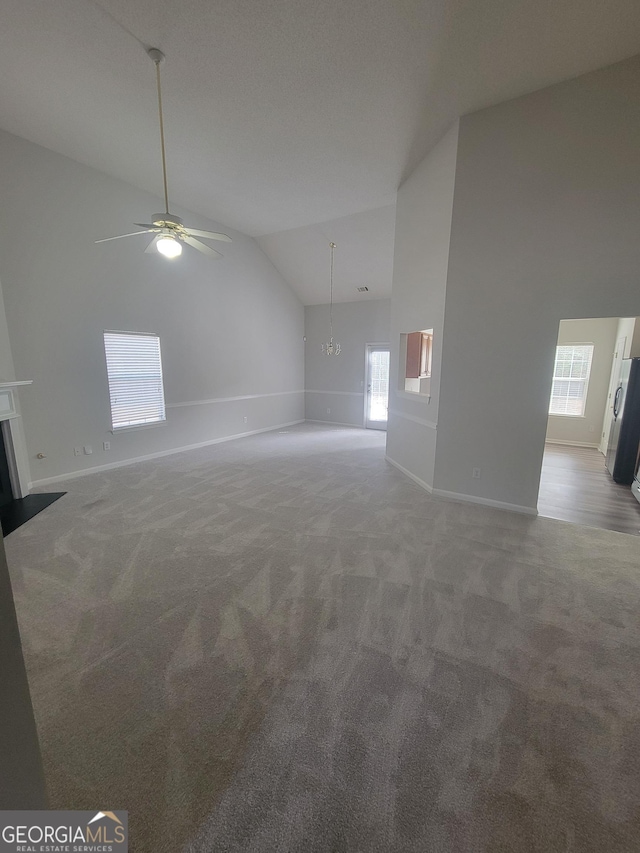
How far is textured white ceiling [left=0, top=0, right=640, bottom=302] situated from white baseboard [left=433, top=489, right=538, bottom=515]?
3.99 meters

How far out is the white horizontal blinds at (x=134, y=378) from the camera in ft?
16.2

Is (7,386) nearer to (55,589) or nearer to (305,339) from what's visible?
(55,589)

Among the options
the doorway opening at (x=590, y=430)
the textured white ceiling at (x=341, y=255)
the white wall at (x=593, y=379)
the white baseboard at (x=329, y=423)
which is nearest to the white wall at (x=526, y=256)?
the doorway opening at (x=590, y=430)

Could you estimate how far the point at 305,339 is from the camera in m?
9.06

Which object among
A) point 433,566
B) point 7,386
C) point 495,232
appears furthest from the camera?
point 7,386

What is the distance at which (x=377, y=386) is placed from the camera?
327 inches

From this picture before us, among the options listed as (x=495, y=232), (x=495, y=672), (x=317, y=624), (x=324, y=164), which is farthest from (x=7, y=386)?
(x=495, y=232)

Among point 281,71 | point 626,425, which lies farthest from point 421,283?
point 626,425

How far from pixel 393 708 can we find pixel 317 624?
2.04ft

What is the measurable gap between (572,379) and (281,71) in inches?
277

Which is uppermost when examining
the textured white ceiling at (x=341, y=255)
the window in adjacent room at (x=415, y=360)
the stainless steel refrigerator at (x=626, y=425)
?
the textured white ceiling at (x=341, y=255)

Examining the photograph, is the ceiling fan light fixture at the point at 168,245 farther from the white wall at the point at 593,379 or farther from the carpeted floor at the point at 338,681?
the white wall at the point at 593,379

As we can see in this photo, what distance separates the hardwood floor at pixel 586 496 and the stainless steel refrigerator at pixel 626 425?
0.22 metres

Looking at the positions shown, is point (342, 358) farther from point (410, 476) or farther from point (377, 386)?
point (410, 476)
